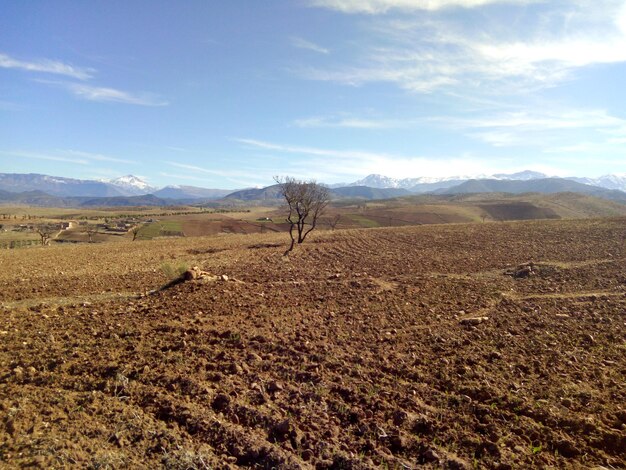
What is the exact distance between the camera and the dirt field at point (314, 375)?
5559 mm

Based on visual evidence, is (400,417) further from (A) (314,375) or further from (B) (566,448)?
(B) (566,448)

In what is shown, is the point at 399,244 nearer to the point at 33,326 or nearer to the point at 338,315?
the point at 338,315

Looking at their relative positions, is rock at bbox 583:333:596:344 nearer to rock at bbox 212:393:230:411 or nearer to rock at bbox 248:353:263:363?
rock at bbox 248:353:263:363

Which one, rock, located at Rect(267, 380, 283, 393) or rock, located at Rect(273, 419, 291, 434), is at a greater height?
rock, located at Rect(267, 380, 283, 393)

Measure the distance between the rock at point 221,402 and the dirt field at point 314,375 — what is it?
1.8 inches

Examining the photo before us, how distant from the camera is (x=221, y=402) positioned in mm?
6508

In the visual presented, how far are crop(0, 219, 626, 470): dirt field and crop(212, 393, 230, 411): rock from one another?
46mm

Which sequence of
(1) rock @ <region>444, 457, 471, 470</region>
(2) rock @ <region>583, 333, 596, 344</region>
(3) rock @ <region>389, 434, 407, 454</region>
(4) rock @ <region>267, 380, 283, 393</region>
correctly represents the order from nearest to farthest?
(1) rock @ <region>444, 457, 471, 470</region> → (3) rock @ <region>389, 434, 407, 454</region> → (4) rock @ <region>267, 380, 283, 393</region> → (2) rock @ <region>583, 333, 596, 344</region>

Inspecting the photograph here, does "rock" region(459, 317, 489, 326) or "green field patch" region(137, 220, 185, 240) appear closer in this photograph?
"rock" region(459, 317, 489, 326)

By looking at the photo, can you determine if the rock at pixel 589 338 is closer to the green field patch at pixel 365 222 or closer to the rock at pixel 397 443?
the rock at pixel 397 443

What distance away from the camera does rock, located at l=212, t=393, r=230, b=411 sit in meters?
6.39

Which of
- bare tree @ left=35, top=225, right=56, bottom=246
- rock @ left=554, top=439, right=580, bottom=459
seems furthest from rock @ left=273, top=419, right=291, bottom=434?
bare tree @ left=35, top=225, right=56, bottom=246

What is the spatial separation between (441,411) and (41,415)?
6624 mm

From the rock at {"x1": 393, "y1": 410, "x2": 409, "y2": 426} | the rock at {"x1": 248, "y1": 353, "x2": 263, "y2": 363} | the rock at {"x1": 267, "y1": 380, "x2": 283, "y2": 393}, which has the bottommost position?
the rock at {"x1": 393, "y1": 410, "x2": 409, "y2": 426}
